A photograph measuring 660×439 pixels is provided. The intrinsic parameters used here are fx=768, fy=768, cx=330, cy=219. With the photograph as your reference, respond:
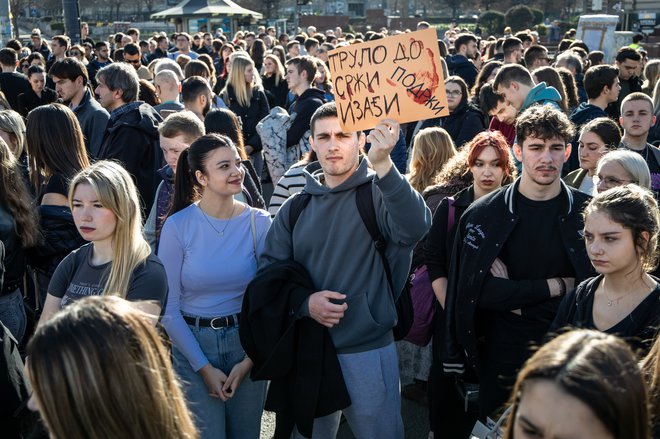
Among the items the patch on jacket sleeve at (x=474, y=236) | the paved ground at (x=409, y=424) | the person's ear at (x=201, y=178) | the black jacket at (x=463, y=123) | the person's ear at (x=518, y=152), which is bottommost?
the paved ground at (x=409, y=424)

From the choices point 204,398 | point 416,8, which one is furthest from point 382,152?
point 416,8

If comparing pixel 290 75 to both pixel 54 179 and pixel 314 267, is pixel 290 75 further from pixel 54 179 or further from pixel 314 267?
pixel 314 267

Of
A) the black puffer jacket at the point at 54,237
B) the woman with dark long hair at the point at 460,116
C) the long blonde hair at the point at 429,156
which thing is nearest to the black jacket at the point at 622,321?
the long blonde hair at the point at 429,156

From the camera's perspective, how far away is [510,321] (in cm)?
344

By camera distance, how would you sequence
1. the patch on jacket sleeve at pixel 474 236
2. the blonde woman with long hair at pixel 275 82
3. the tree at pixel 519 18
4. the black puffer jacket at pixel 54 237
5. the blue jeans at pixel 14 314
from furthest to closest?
the tree at pixel 519 18
the blonde woman with long hair at pixel 275 82
the black puffer jacket at pixel 54 237
the blue jeans at pixel 14 314
the patch on jacket sleeve at pixel 474 236

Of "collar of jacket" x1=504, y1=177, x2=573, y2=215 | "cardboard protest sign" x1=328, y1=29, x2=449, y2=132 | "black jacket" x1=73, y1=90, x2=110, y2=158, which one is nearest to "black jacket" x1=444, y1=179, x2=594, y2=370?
"collar of jacket" x1=504, y1=177, x2=573, y2=215

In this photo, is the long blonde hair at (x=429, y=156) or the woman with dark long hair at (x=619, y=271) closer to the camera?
the woman with dark long hair at (x=619, y=271)

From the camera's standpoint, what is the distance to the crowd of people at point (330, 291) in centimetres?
186

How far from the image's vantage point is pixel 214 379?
347 cm

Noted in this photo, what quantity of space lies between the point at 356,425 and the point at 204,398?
71cm

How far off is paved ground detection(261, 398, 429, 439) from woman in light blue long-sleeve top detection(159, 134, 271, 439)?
1.04m

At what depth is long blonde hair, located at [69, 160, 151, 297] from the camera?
10.5 feet

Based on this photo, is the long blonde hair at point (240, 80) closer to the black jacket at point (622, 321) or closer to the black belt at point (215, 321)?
the black belt at point (215, 321)

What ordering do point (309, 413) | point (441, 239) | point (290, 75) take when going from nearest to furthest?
point (309, 413) → point (441, 239) → point (290, 75)
